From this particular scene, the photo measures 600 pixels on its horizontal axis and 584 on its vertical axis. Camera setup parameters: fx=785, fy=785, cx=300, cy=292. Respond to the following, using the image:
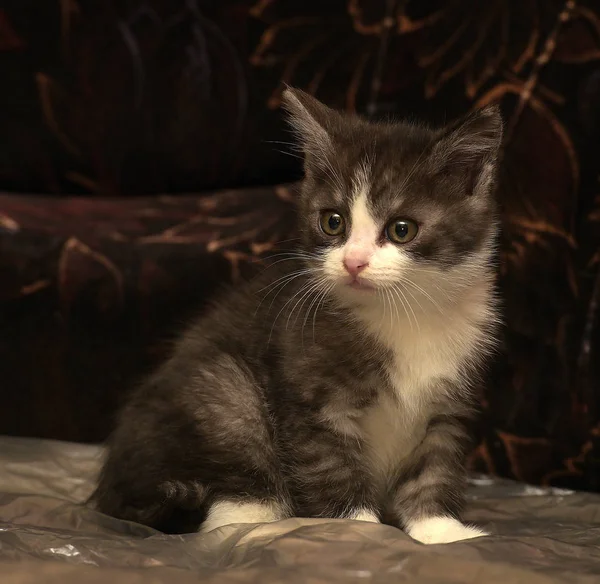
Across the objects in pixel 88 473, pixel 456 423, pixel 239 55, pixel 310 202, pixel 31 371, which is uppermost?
pixel 239 55

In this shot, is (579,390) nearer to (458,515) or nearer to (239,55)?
(458,515)

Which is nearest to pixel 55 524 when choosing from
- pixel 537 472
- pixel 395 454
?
pixel 395 454

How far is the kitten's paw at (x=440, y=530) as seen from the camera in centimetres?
128

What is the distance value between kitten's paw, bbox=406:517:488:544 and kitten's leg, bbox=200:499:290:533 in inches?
8.8

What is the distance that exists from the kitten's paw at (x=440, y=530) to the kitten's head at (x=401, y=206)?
0.38 meters

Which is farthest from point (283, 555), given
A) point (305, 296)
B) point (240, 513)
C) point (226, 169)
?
point (226, 169)

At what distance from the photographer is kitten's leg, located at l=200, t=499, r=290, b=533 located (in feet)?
4.11

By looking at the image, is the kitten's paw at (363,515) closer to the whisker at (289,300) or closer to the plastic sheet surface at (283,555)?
the plastic sheet surface at (283,555)

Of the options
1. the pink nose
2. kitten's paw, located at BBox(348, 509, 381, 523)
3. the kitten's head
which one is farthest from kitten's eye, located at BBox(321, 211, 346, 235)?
kitten's paw, located at BBox(348, 509, 381, 523)

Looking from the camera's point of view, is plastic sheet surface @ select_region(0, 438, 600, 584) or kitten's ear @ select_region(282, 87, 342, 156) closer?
plastic sheet surface @ select_region(0, 438, 600, 584)

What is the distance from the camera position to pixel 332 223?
1.38 m

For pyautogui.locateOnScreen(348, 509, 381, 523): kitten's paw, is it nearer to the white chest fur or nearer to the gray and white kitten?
the gray and white kitten

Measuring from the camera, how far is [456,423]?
141 centimetres

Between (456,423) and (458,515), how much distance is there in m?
0.16
